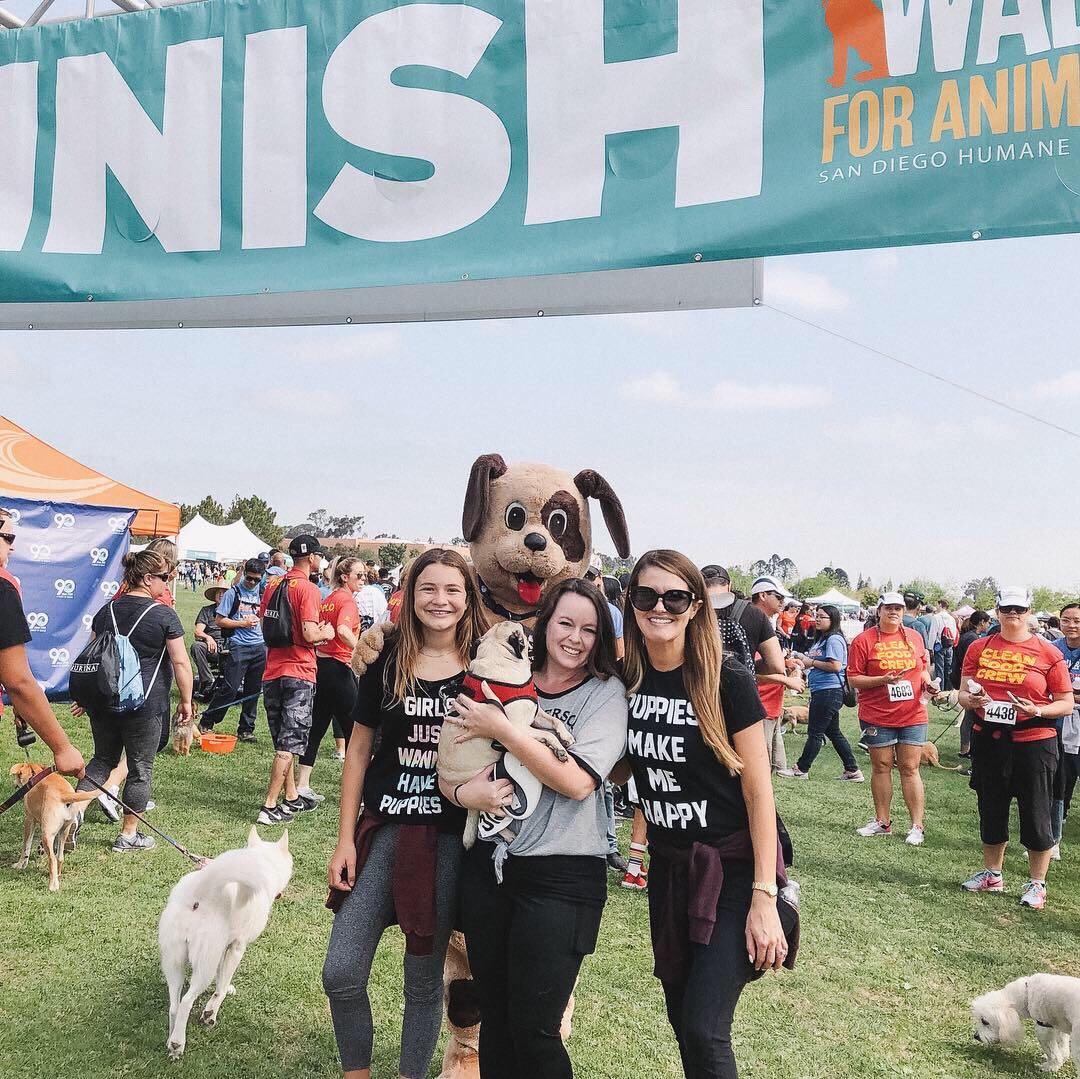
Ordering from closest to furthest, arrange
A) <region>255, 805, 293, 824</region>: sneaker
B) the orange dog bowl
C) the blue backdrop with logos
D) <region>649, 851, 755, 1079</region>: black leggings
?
<region>649, 851, 755, 1079</region>: black leggings → <region>255, 805, 293, 824</region>: sneaker → the orange dog bowl → the blue backdrop with logos

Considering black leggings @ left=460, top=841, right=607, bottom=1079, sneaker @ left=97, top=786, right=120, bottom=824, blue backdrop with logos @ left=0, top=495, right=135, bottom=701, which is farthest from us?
blue backdrop with logos @ left=0, top=495, right=135, bottom=701

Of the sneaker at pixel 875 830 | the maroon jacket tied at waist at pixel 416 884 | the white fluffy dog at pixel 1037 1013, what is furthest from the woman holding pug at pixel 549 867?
the sneaker at pixel 875 830

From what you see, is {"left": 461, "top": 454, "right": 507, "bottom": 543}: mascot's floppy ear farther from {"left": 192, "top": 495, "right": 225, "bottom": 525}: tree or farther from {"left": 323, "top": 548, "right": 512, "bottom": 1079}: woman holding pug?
{"left": 192, "top": 495, "right": 225, "bottom": 525}: tree

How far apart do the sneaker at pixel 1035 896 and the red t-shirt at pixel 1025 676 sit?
90 cm

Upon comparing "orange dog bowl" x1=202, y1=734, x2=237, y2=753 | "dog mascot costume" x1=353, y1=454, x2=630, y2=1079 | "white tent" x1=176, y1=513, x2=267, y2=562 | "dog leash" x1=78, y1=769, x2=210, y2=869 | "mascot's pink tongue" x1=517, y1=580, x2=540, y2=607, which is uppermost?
"white tent" x1=176, y1=513, x2=267, y2=562

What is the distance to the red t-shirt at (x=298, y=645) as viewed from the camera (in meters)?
6.55

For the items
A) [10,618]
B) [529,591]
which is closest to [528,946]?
[529,591]

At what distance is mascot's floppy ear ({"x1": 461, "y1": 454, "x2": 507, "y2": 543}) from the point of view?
3.68 m

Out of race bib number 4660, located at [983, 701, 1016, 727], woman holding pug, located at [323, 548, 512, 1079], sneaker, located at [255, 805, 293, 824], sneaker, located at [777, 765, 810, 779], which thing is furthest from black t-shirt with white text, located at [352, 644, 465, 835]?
sneaker, located at [777, 765, 810, 779]

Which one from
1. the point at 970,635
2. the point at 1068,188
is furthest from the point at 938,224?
the point at 970,635

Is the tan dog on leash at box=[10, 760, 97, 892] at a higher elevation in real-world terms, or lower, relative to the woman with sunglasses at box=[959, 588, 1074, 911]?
→ lower

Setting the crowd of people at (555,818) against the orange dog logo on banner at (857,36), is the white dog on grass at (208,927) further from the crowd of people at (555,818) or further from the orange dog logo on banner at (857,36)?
the orange dog logo on banner at (857,36)

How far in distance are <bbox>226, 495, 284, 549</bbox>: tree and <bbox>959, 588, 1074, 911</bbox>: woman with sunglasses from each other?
7850 cm

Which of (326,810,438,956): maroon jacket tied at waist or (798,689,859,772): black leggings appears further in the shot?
→ (798,689,859,772): black leggings
